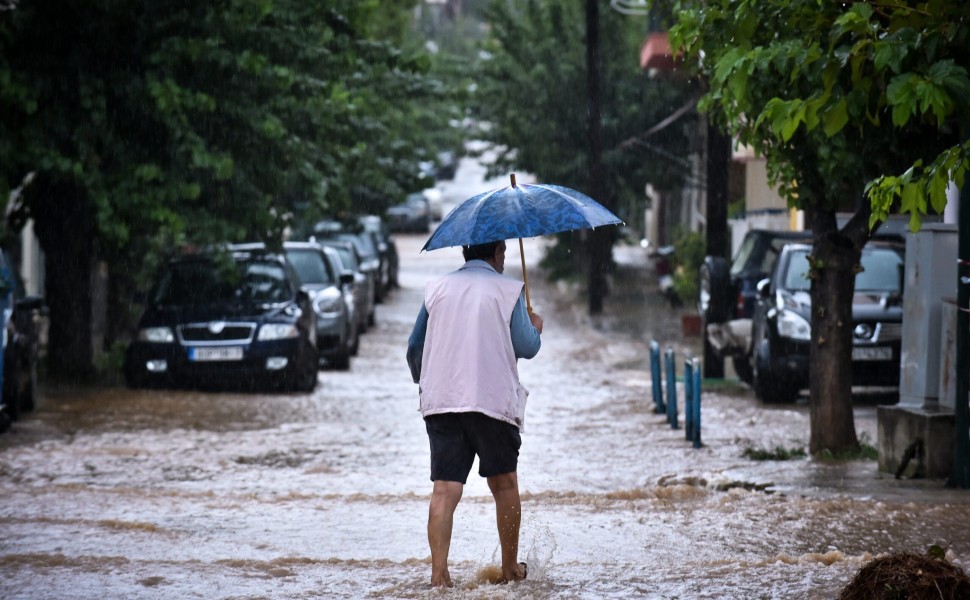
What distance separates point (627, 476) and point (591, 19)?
19.0 meters

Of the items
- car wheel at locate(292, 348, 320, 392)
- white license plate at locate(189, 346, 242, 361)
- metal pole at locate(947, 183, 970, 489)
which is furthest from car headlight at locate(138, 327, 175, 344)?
metal pole at locate(947, 183, 970, 489)

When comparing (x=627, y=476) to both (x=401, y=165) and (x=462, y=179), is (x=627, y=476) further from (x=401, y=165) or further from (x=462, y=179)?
(x=462, y=179)

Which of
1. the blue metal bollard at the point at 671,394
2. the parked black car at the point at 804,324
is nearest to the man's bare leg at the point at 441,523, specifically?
the blue metal bollard at the point at 671,394

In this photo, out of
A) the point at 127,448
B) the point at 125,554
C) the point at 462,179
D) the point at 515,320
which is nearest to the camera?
the point at 515,320

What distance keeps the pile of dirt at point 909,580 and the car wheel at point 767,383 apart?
10.6m

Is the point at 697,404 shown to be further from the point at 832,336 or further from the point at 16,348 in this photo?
the point at 16,348

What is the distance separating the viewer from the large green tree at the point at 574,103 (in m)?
33.7

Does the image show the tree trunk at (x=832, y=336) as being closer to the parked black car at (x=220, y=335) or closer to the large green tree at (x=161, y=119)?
the large green tree at (x=161, y=119)

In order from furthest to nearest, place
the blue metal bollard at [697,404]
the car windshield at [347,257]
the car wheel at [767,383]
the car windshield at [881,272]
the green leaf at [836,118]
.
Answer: the car windshield at [347,257] < the car windshield at [881,272] < the car wheel at [767,383] < the blue metal bollard at [697,404] < the green leaf at [836,118]

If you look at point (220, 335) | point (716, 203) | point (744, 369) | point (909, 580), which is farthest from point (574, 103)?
point (909, 580)

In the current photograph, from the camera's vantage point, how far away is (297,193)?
19.3m

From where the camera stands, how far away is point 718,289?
18547mm

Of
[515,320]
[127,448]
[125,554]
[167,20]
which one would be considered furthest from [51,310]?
[515,320]

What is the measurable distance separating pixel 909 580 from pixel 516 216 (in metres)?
2.33
